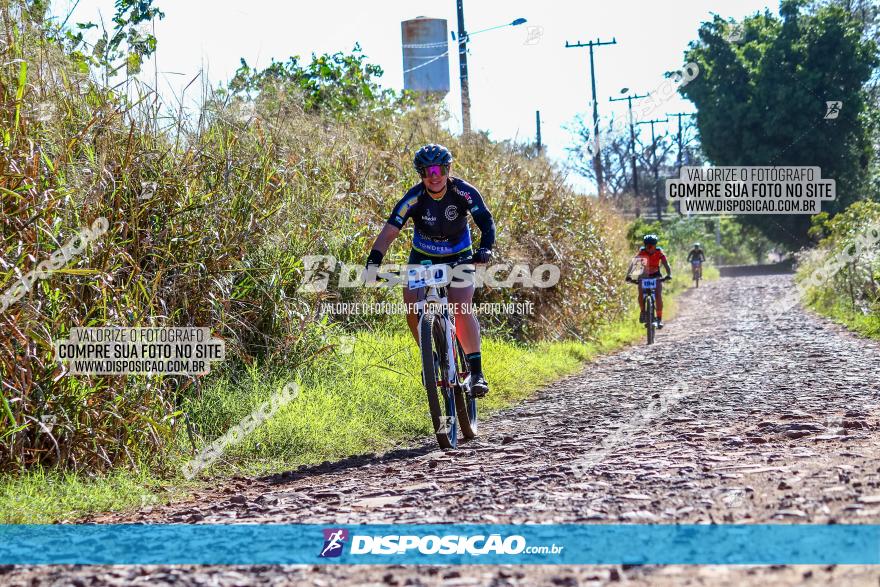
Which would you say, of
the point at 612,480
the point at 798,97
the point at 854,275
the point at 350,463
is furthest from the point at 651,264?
the point at 798,97

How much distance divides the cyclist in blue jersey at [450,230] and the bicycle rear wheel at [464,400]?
50mm

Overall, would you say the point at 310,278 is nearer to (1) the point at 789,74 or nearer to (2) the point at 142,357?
(2) the point at 142,357

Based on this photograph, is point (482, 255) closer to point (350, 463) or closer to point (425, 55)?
point (350, 463)

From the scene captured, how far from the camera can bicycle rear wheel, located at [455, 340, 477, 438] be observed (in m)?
7.60

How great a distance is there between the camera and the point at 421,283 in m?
7.21

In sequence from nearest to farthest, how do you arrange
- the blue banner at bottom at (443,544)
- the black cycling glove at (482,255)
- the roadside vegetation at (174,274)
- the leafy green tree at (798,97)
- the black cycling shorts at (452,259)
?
the blue banner at bottom at (443,544) < the roadside vegetation at (174,274) < the black cycling glove at (482,255) < the black cycling shorts at (452,259) < the leafy green tree at (798,97)

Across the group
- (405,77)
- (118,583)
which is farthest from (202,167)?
(405,77)

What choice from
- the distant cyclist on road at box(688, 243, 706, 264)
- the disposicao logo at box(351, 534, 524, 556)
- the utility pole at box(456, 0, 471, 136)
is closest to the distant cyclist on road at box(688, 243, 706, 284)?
the distant cyclist on road at box(688, 243, 706, 264)

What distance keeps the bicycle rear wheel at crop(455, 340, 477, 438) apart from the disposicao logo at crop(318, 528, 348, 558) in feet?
9.27

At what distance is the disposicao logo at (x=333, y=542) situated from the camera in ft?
14.4

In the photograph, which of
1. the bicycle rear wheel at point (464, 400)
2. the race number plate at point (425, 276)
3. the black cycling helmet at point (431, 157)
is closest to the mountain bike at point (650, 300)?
the bicycle rear wheel at point (464, 400)

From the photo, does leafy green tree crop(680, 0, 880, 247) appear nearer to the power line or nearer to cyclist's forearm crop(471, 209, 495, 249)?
the power line

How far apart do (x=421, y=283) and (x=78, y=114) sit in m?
2.81

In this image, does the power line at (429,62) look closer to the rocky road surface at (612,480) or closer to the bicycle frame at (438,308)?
the rocky road surface at (612,480)
